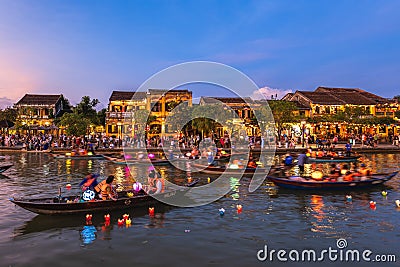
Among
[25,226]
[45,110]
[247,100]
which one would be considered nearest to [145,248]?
[25,226]

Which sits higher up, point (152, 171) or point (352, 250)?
point (152, 171)

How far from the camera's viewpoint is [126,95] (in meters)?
60.1

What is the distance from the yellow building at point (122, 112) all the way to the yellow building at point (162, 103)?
162 cm

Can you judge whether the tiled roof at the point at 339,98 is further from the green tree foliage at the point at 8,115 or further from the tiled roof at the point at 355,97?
the green tree foliage at the point at 8,115

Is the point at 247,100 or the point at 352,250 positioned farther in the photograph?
the point at 247,100

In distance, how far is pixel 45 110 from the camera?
63125 mm

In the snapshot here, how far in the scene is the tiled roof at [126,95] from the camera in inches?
2283

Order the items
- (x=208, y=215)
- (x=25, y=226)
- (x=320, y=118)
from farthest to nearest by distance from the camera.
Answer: (x=320, y=118) < (x=208, y=215) < (x=25, y=226)

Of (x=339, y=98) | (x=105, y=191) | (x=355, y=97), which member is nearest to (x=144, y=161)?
(x=105, y=191)

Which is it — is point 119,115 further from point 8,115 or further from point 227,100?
point 8,115

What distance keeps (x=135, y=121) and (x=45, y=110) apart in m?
20.3

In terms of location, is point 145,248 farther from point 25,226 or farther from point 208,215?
point 25,226

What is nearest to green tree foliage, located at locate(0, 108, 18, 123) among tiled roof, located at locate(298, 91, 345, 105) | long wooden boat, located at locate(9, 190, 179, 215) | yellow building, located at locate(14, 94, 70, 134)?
yellow building, located at locate(14, 94, 70, 134)

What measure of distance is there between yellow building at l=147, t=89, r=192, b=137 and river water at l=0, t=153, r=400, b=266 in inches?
1532
